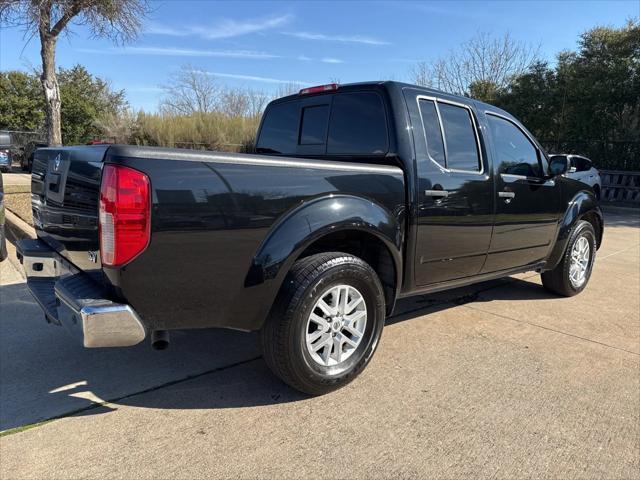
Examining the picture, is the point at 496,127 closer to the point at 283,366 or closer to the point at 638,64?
the point at 283,366

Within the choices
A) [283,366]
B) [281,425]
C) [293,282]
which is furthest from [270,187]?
[281,425]

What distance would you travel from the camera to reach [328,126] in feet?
13.3

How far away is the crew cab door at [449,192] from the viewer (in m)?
3.59

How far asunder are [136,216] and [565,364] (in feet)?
10.3

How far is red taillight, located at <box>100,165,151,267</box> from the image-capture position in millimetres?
2324

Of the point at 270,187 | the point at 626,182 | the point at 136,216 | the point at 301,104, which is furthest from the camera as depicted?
the point at 626,182

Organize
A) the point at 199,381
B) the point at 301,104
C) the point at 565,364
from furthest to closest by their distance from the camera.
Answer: the point at 301,104
the point at 565,364
the point at 199,381

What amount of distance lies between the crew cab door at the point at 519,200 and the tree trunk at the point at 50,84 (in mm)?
9609

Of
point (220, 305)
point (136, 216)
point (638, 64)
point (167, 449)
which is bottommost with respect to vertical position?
point (167, 449)

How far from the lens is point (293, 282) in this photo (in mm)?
2869

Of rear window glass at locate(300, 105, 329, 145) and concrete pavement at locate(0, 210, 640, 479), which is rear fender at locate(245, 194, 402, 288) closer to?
concrete pavement at locate(0, 210, 640, 479)

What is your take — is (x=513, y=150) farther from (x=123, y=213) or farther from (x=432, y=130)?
(x=123, y=213)

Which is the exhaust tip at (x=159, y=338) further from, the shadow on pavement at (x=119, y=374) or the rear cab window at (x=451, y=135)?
the rear cab window at (x=451, y=135)

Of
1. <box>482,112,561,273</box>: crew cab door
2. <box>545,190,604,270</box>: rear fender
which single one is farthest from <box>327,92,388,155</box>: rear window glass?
<box>545,190,604,270</box>: rear fender
